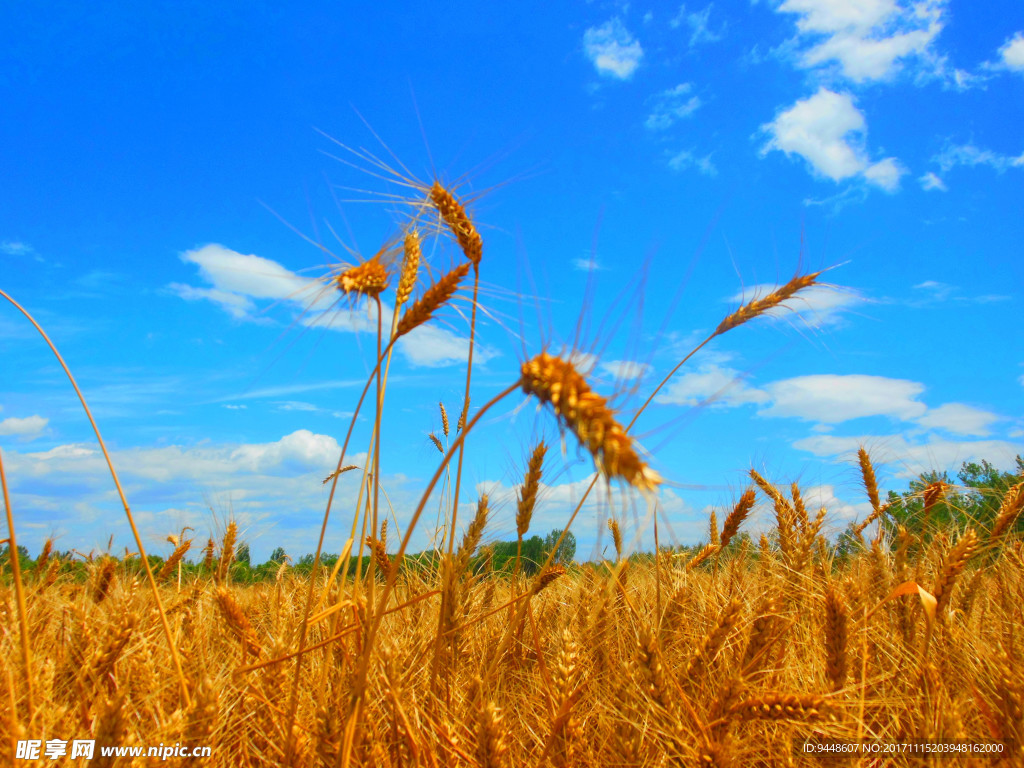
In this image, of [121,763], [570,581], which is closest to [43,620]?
[121,763]

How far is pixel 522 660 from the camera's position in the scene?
364 centimetres

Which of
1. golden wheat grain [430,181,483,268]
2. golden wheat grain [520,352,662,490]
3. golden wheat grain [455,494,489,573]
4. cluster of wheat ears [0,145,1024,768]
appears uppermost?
golden wheat grain [430,181,483,268]

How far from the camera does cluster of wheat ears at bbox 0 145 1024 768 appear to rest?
204cm

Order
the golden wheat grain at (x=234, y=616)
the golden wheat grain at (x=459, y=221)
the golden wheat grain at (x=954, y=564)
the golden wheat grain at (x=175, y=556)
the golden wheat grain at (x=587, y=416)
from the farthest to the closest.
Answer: the golden wheat grain at (x=175, y=556), the golden wheat grain at (x=954, y=564), the golden wheat grain at (x=234, y=616), the golden wheat grain at (x=459, y=221), the golden wheat grain at (x=587, y=416)

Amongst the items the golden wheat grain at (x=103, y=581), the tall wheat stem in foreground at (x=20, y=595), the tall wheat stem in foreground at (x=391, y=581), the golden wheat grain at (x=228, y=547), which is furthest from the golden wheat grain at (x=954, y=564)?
the golden wheat grain at (x=103, y=581)

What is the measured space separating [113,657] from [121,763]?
2.32ft

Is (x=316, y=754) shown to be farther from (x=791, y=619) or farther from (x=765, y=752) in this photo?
(x=791, y=619)

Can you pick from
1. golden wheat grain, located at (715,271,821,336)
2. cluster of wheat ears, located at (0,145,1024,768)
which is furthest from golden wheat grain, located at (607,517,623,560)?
golden wheat grain, located at (715,271,821,336)

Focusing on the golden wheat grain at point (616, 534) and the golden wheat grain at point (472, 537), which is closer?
the golden wheat grain at point (472, 537)

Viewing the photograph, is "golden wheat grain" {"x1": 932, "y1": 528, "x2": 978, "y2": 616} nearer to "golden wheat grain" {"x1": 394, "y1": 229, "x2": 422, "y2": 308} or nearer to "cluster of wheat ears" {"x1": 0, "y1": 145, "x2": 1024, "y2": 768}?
"cluster of wheat ears" {"x1": 0, "y1": 145, "x2": 1024, "y2": 768}

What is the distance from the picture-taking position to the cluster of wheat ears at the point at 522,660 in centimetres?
204

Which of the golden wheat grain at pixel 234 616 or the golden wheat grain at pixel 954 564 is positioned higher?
the golden wheat grain at pixel 954 564

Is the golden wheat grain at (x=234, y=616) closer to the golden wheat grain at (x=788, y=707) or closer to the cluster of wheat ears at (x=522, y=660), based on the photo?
the cluster of wheat ears at (x=522, y=660)

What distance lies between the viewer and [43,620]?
405 centimetres
